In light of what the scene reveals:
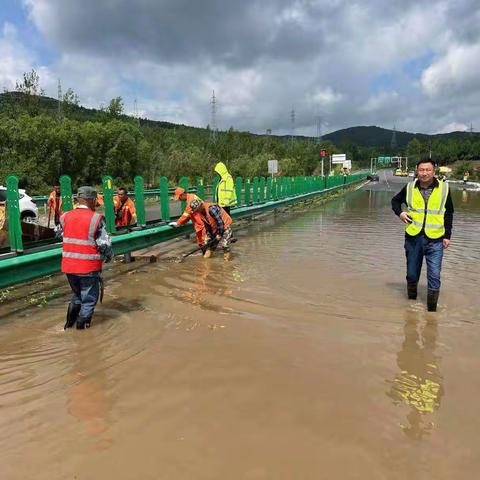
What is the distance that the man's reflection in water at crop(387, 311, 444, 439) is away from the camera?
3.32 metres

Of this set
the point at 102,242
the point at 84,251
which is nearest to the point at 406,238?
the point at 102,242

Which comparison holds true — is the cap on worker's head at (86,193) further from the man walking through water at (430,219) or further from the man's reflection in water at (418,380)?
the man walking through water at (430,219)

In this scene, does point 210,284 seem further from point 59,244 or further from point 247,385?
point 247,385

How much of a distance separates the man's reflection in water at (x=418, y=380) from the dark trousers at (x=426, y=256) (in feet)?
2.38

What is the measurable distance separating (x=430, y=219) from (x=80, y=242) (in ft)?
12.6

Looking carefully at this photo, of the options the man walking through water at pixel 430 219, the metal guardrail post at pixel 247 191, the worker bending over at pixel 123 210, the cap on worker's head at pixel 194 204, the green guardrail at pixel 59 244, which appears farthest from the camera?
the metal guardrail post at pixel 247 191

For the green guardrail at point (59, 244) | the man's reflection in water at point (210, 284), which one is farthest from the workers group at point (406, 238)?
the man's reflection in water at point (210, 284)

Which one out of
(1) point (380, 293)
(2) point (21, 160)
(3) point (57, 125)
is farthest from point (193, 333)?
(3) point (57, 125)

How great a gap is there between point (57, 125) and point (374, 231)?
Result: 32.7 metres

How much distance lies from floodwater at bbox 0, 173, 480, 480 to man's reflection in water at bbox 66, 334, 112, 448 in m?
0.01

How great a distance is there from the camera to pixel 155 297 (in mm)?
6664

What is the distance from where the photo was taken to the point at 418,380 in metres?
3.98

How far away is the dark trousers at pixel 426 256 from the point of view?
5.86 metres

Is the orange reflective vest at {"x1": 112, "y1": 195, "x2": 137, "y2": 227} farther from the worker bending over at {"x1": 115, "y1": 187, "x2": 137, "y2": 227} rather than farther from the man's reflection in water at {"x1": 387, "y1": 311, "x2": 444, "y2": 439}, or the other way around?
the man's reflection in water at {"x1": 387, "y1": 311, "x2": 444, "y2": 439}
